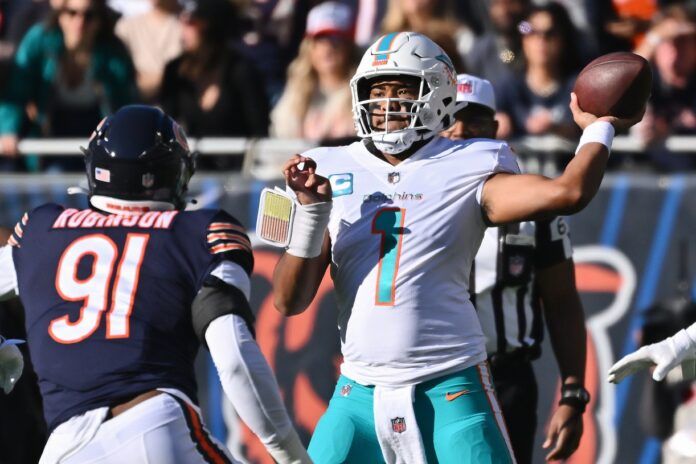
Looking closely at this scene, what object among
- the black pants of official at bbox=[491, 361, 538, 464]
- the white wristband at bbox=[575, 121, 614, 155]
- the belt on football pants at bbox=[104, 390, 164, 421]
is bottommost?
the black pants of official at bbox=[491, 361, 538, 464]

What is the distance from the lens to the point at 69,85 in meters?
8.84

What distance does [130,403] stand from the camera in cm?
409

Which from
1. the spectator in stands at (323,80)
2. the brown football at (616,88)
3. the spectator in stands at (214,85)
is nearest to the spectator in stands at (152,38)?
the spectator in stands at (214,85)

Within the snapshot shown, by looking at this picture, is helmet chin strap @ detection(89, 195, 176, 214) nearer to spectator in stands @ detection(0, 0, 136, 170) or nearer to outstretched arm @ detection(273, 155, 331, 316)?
outstretched arm @ detection(273, 155, 331, 316)

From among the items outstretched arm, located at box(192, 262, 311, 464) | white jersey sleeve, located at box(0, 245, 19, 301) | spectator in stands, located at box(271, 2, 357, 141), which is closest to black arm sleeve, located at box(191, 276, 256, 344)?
outstretched arm, located at box(192, 262, 311, 464)

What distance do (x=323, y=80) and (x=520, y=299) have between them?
3081mm

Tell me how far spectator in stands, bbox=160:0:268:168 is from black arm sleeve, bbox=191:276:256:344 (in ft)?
14.4

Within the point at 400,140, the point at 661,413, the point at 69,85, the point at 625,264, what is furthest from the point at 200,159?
the point at 400,140

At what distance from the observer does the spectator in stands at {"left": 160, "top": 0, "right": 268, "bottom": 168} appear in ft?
27.7

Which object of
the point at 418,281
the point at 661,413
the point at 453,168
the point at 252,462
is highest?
the point at 453,168

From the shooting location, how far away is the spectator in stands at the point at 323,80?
8164 millimetres

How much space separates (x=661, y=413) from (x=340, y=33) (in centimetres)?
285

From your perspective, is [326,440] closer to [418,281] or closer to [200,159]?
[418,281]

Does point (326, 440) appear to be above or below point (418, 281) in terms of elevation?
below
